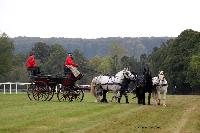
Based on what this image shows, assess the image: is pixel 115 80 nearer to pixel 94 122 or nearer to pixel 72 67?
pixel 72 67

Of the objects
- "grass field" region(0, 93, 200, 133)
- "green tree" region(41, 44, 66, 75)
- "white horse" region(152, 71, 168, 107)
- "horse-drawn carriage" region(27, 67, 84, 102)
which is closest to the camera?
"grass field" region(0, 93, 200, 133)

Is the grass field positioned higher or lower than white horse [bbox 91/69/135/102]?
lower

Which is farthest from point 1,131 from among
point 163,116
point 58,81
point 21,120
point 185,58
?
point 185,58

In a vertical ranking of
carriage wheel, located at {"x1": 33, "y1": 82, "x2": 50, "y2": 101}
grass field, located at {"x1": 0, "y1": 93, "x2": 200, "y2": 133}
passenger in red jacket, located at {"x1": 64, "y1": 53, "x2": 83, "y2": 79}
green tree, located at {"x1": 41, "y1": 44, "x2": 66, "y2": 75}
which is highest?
green tree, located at {"x1": 41, "y1": 44, "x2": 66, "y2": 75}

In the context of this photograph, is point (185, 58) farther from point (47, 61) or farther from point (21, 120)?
point (21, 120)

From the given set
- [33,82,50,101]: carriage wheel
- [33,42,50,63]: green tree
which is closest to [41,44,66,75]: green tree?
[33,42,50,63]: green tree

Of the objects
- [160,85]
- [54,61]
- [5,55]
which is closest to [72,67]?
[160,85]

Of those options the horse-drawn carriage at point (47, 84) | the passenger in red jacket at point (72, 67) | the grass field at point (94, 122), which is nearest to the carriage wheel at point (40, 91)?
the horse-drawn carriage at point (47, 84)

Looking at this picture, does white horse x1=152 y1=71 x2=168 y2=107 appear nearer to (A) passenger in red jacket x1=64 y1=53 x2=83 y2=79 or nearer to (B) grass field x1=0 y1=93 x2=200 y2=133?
(A) passenger in red jacket x1=64 y1=53 x2=83 y2=79

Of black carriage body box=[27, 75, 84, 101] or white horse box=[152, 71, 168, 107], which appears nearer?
black carriage body box=[27, 75, 84, 101]

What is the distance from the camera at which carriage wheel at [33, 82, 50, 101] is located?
3112cm

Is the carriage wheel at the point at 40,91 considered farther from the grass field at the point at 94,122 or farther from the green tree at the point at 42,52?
the green tree at the point at 42,52

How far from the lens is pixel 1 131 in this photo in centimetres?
1525

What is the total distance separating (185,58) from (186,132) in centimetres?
7969
